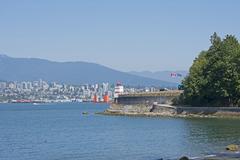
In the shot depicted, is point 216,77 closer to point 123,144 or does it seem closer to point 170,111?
point 170,111

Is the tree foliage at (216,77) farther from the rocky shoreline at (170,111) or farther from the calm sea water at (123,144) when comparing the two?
the calm sea water at (123,144)

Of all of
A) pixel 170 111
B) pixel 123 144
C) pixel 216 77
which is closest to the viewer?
pixel 123 144

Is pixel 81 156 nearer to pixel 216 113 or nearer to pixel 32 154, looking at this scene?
pixel 32 154

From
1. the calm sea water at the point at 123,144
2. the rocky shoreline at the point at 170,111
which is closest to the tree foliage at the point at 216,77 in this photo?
the rocky shoreline at the point at 170,111

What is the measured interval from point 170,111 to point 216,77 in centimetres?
1394

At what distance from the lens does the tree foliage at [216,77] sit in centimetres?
10488

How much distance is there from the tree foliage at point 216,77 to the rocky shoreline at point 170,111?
310cm

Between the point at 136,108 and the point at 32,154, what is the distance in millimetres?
81700

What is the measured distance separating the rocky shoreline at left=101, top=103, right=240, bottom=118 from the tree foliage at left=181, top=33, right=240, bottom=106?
310cm

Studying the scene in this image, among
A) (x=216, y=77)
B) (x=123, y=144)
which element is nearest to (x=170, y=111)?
(x=216, y=77)

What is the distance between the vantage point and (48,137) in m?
72.2

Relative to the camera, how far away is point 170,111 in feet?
385

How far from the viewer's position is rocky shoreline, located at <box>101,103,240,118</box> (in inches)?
4011

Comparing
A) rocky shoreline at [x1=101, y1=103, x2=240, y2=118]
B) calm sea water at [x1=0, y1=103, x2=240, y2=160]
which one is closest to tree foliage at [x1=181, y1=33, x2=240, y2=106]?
rocky shoreline at [x1=101, y1=103, x2=240, y2=118]
